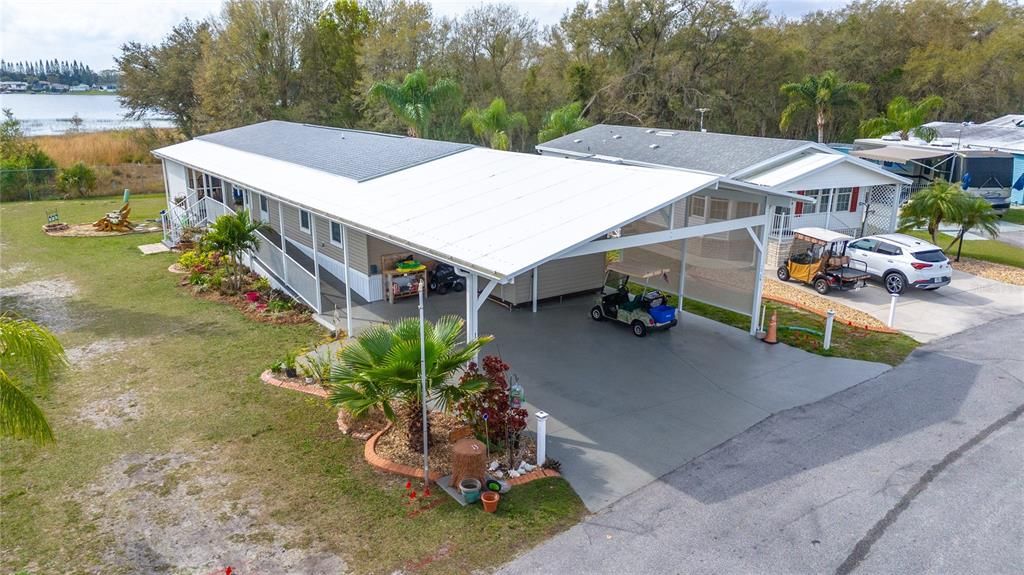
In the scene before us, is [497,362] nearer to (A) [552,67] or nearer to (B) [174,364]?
(B) [174,364]

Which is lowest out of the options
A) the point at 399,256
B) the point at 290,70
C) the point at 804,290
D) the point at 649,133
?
the point at 804,290

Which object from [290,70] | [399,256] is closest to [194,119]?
[290,70]

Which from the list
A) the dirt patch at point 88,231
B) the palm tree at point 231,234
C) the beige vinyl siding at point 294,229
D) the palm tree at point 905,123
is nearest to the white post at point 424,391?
the palm tree at point 231,234

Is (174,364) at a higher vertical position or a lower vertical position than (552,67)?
lower

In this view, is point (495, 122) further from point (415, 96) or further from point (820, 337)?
point (820, 337)

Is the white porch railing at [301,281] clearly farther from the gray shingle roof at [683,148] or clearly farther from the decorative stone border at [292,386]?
the gray shingle roof at [683,148]

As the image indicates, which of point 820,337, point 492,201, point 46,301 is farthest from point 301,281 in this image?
point 820,337

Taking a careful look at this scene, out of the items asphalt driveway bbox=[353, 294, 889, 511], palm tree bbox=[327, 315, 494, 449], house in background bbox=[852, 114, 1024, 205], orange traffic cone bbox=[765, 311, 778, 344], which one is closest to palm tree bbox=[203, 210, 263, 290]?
asphalt driveway bbox=[353, 294, 889, 511]
